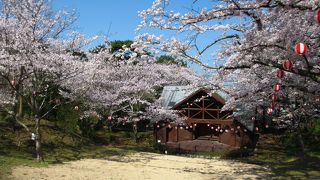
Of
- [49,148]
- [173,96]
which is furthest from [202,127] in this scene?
[49,148]

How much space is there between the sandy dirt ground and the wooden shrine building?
6874mm

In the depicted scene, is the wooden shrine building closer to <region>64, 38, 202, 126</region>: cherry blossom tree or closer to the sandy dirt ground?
<region>64, 38, 202, 126</region>: cherry blossom tree

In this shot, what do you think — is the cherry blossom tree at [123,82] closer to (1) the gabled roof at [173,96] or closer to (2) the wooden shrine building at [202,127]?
(1) the gabled roof at [173,96]

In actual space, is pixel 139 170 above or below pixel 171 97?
below

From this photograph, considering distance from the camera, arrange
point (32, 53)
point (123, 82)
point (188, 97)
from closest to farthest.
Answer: point (32, 53) < point (188, 97) < point (123, 82)

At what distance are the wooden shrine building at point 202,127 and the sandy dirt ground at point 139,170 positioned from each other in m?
6.87

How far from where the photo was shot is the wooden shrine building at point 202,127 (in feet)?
89.1

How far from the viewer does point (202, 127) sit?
30531 millimetres

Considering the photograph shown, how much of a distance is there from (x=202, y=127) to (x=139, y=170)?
47.7ft

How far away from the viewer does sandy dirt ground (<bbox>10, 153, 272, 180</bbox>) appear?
14.5m

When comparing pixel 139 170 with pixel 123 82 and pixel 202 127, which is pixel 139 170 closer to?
pixel 123 82

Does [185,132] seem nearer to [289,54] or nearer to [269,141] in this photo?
[269,141]

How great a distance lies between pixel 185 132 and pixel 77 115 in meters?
8.13

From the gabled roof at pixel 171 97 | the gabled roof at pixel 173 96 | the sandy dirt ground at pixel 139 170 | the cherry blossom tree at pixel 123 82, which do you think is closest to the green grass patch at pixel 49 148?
the sandy dirt ground at pixel 139 170
